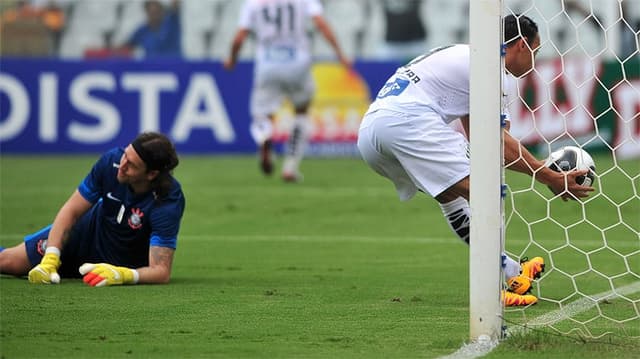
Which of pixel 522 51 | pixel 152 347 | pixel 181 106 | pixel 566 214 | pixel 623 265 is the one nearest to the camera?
pixel 152 347

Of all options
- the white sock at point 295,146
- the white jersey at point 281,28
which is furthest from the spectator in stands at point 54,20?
the white sock at point 295,146

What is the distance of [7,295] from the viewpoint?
7070 millimetres

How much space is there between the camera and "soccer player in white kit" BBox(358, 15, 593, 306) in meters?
7.04

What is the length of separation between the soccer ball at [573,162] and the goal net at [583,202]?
0.22 feet

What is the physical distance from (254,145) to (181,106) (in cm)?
129

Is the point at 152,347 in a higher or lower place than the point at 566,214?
higher

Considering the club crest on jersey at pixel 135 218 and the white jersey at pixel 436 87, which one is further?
the club crest on jersey at pixel 135 218

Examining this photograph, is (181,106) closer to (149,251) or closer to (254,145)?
(254,145)

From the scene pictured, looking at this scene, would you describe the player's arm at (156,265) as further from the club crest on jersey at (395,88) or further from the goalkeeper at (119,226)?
the club crest on jersey at (395,88)

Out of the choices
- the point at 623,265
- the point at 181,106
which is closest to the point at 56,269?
the point at 623,265

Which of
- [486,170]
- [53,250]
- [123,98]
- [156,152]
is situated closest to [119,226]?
[53,250]

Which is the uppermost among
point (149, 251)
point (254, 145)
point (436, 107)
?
point (436, 107)

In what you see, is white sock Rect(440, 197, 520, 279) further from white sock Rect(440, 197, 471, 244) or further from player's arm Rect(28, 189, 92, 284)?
player's arm Rect(28, 189, 92, 284)

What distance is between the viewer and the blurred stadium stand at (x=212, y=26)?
2111 centimetres
